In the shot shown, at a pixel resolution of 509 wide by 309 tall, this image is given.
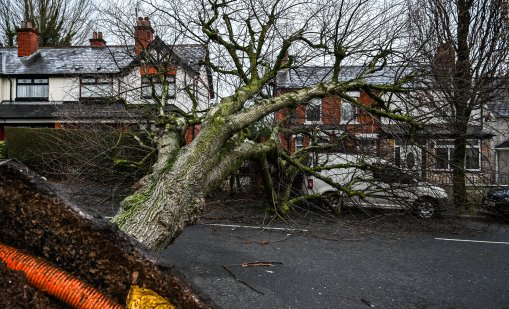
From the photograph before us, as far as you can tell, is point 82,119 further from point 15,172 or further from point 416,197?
point 15,172

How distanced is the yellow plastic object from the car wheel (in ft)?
25.0

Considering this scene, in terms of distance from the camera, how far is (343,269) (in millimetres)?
5871

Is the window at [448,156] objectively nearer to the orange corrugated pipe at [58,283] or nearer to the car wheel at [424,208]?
the car wheel at [424,208]

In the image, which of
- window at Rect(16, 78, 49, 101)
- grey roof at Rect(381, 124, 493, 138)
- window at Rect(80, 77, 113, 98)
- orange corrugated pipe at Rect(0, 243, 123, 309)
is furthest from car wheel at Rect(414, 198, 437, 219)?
window at Rect(16, 78, 49, 101)

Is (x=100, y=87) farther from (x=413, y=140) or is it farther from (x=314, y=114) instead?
(x=413, y=140)

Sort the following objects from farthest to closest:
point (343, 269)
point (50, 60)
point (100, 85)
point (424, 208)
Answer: point (50, 60) → point (100, 85) → point (424, 208) → point (343, 269)

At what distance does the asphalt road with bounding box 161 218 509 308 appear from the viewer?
462cm

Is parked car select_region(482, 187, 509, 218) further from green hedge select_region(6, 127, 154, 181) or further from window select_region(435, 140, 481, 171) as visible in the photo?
green hedge select_region(6, 127, 154, 181)

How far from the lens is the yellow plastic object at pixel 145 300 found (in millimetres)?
1126

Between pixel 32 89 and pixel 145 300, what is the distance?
1036 inches

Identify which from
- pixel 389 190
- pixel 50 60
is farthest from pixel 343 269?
pixel 50 60

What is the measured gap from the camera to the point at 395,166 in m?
7.95

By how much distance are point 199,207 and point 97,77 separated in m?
7.45

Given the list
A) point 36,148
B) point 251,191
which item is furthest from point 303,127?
point 36,148
